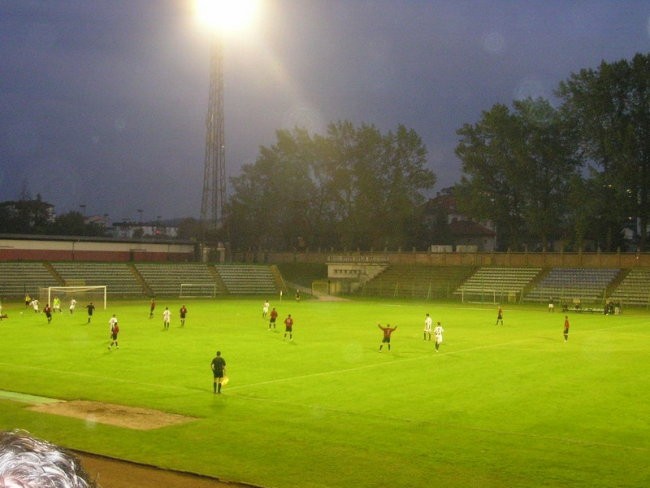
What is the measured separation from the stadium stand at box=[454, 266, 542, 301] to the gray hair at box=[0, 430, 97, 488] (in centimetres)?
8242

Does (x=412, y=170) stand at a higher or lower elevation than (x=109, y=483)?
higher

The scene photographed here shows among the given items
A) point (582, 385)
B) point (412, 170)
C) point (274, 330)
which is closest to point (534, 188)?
point (412, 170)

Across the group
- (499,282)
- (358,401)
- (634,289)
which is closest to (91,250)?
(499,282)

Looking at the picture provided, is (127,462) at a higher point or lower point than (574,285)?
lower

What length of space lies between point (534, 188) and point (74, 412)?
84.0m

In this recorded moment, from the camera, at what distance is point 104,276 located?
8625 centimetres

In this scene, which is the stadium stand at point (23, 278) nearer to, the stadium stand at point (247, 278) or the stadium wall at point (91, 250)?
the stadium wall at point (91, 250)

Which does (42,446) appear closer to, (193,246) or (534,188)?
(534,188)

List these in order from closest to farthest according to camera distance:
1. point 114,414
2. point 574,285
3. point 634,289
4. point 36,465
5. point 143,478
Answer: point 36,465 → point 143,478 → point 114,414 → point 634,289 → point 574,285

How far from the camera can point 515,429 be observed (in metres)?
20.9

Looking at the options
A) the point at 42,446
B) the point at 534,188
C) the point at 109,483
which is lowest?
the point at 109,483

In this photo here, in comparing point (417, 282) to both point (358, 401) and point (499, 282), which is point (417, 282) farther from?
point (358, 401)

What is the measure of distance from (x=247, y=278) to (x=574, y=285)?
41084 millimetres

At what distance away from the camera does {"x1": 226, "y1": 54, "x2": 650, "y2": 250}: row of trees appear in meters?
88.1
